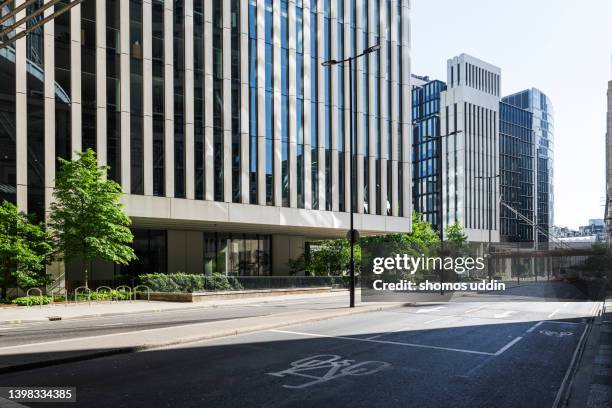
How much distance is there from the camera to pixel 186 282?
3506 cm

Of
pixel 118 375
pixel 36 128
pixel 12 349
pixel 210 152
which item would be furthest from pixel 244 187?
pixel 118 375

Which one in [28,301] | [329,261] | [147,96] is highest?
[147,96]

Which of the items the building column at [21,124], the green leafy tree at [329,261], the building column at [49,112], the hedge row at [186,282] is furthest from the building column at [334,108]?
the building column at [21,124]

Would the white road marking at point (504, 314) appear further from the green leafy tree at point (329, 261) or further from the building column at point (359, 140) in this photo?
the green leafy tree at point (329, 261)

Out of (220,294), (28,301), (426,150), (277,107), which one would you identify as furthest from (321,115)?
(426,150)

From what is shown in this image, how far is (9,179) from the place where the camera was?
30.6m

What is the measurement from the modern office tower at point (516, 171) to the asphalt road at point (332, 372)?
375ft

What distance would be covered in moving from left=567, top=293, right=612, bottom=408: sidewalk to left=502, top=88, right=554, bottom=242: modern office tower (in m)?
135

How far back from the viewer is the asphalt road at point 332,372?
29.7 feet

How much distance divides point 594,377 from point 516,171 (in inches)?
4983

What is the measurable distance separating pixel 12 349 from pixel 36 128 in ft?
72.1

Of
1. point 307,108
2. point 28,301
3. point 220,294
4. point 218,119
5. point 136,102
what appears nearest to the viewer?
point 28,301

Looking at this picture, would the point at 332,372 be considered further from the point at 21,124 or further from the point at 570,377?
the point at 21,124

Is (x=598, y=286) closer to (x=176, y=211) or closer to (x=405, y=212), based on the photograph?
(x=405, y=212)
